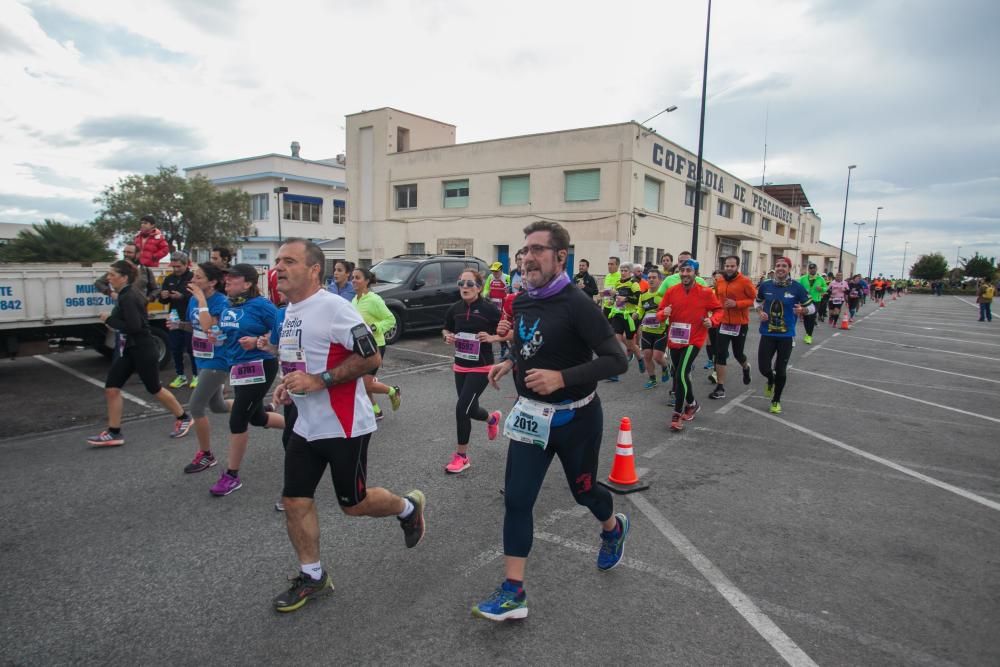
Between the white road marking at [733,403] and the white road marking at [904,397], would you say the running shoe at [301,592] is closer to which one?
the white road marking at [733,403]

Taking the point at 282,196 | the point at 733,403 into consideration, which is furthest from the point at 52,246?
the point at 282,196

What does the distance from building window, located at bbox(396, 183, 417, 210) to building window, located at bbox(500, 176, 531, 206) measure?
18.2 feet

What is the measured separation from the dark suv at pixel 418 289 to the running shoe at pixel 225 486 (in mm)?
8051

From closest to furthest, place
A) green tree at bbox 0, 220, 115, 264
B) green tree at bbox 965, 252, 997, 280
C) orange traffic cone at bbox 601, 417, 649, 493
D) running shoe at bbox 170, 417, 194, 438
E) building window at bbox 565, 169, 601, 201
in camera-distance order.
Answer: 1. orange traffic cone at bbox 601, 417, 649, 493
2. running shoe at bbox 170, 417, 194, 438
3. green tree at bbox 0, 220, 115, 264
4. building window at bbox 565, 169, 601, 201
5. green tree at bbox 965, 252, 997, 280

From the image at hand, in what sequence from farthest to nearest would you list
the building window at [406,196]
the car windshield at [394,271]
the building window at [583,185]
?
the building window at [406,196] → the building window at [583,185] → the car windshield at [394,271]

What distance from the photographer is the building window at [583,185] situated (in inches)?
990

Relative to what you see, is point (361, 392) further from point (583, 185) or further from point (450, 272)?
point (583, 185)

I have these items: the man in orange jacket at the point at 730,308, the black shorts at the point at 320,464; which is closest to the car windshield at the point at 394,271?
the man in orange jacket at the point at 730,308

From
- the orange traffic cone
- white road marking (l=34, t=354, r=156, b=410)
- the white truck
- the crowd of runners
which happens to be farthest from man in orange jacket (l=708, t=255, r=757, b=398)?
the white truck

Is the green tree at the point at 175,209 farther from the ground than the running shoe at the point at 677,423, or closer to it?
farther from the ground

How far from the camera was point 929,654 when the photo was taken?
272 centimetres

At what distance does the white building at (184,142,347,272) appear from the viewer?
47.3m

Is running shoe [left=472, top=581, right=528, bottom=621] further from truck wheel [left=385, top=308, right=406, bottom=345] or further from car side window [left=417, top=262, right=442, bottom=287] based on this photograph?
car side window [left=417, top=262, right=442, bottom=287]

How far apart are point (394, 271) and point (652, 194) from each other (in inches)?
682
